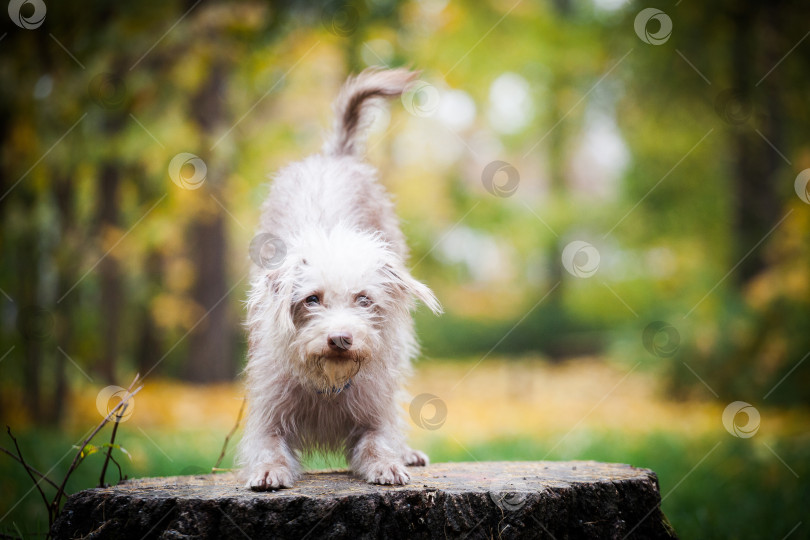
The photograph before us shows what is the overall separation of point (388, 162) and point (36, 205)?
273 inches

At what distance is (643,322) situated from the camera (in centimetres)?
1251

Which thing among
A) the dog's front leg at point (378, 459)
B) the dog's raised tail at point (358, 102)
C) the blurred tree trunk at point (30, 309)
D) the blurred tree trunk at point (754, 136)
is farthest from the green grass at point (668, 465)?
the blurred tree trunk at point (754, 136)

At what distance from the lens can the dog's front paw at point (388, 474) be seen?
366 centimetres

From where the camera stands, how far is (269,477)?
3594 millimetres

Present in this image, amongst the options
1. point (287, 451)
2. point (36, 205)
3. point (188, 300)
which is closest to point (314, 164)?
point (287, 451)

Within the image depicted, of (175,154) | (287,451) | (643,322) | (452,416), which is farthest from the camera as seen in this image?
(643,322)

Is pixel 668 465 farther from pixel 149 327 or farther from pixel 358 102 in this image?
pixel 149 327

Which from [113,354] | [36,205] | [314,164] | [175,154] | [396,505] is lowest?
[113,354]

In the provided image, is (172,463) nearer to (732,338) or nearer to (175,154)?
(175,154)

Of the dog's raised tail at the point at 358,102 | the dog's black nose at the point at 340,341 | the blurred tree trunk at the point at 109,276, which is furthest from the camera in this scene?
the blurred tree trunk at the point at 109,276

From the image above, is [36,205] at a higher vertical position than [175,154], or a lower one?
lower

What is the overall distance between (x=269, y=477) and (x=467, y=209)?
11644 mm

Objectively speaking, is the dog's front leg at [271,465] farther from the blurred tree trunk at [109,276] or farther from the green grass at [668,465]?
the blurred tree trunk at [109,276]

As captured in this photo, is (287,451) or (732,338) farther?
(732,338)
